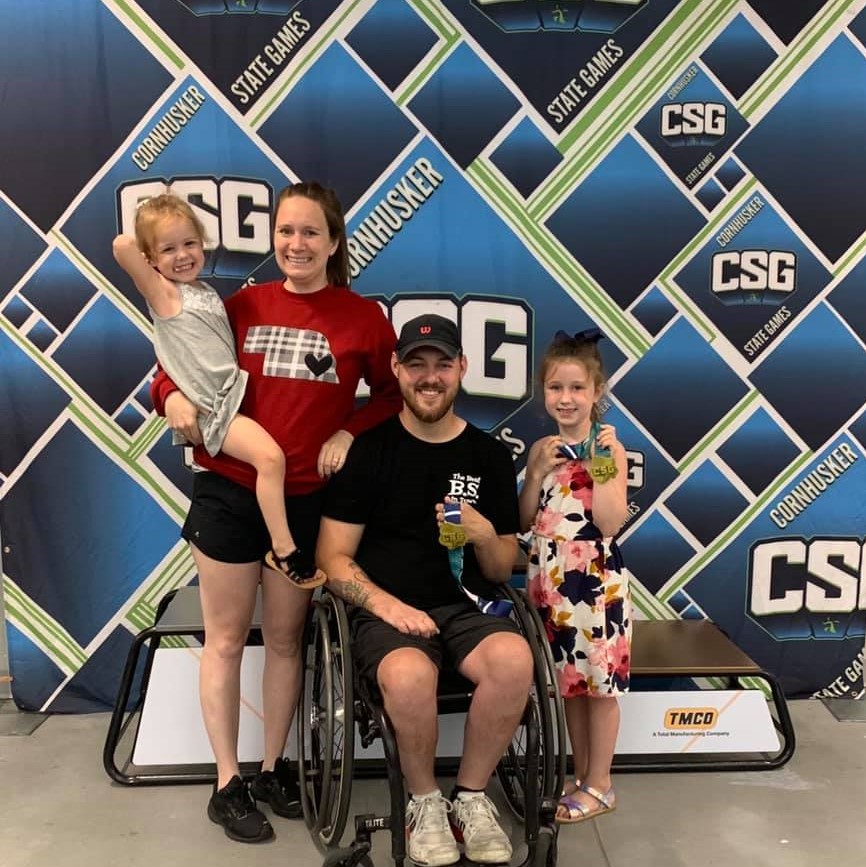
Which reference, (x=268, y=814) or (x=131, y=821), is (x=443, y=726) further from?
(x=131, y=821)

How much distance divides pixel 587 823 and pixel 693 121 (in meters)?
2.00

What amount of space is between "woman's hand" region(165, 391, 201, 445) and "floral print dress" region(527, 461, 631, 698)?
2.89ft

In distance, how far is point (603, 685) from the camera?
7.14 feet

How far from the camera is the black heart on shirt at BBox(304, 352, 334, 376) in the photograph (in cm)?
207

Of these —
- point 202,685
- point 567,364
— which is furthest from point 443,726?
point 567,364

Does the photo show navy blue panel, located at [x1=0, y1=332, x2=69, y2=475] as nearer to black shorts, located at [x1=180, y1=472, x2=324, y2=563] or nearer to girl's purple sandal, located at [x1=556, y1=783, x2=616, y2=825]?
black shorts, located at [x1=180, y1=472, x2=324, y2=563]

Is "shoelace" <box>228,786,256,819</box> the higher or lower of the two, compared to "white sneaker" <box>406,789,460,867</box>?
lower

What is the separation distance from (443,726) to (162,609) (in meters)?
0.89

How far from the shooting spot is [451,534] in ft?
6.74

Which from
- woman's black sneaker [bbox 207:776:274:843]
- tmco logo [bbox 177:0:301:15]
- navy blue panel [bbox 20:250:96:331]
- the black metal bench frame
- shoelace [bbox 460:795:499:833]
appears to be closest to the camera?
shoelace [bbox 460:795:499:833]

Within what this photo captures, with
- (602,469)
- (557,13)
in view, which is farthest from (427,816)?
(557,13)

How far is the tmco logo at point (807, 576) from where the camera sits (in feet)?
9.47

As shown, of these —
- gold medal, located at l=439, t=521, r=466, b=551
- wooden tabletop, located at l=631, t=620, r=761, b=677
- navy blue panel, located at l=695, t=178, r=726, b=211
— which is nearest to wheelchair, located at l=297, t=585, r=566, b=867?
gold medal, located at l=439, t=521, r=466, b=551

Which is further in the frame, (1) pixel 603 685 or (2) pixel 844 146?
(2) pixel 844 146
